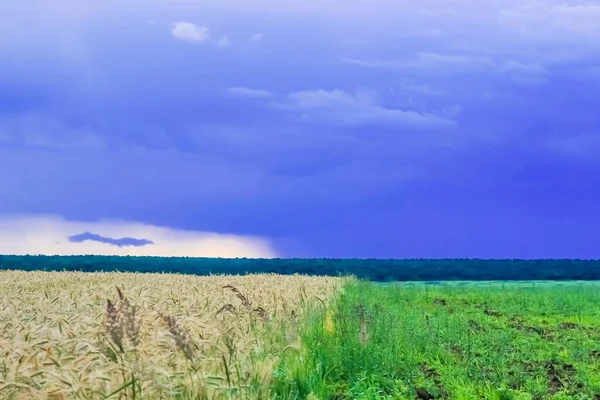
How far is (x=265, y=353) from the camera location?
301 inches

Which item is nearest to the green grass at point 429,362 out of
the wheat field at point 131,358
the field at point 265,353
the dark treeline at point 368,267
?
the field at point 265,353

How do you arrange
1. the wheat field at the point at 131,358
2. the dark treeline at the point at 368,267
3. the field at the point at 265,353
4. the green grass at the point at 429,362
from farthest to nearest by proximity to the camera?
the dark treeline at the point at 368,267 → the green grass at the point at 429,362 → the field at the point at 265,353 → the wheat field at the point at 131,358

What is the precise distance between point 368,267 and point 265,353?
36599mm

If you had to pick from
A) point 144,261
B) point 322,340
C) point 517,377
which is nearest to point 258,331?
point 322,340

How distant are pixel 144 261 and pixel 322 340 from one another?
41.3m

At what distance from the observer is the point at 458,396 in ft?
26.1

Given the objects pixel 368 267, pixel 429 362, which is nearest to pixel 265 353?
pixel 429 362

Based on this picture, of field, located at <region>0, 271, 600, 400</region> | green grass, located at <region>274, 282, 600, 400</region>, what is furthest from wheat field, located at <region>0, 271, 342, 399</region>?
green grass, located at <region>274, 282, 600, 400</region>

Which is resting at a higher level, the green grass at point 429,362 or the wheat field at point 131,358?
the wheat field at point 131,358

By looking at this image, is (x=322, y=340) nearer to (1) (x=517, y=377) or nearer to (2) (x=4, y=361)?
(1) (x=517, y=377)

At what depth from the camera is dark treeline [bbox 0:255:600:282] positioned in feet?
141

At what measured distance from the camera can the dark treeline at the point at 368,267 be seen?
43.1 meters

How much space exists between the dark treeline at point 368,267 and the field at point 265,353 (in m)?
27.5

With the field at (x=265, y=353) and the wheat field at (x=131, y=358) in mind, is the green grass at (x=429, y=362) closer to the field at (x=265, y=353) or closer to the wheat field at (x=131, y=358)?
the field at (x=265, y=353)
